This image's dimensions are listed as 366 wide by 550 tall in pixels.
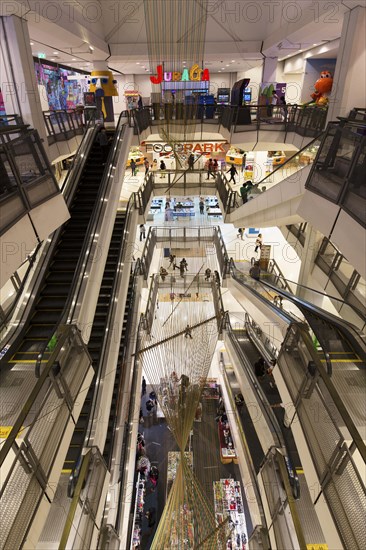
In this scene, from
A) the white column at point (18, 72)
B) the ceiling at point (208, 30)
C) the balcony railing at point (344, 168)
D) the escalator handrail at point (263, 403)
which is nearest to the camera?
the balcony railing at point (344, 168)

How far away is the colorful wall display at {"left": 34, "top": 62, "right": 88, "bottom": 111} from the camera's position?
13292 millimetres

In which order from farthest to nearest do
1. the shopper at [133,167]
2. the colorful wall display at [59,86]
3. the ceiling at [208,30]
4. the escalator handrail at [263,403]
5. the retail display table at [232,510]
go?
the shopper at [133,167]
the colorful wall display at [59,86]
the ceiling at [208,30]
the retail display table at [232,510]
the escalator handrail at [263,403]

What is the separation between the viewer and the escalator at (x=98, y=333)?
19.0ft

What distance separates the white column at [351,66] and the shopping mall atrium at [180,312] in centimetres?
3

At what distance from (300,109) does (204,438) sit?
972cm

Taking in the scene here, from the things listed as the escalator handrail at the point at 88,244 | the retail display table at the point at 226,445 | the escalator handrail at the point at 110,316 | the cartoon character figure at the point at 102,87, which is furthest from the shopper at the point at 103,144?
the retail display table at the point at 226,445

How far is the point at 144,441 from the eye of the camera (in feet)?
33.9

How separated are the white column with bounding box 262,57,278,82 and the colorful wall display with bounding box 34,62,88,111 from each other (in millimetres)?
8085

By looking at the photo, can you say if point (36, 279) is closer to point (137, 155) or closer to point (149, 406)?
point (149, 406)

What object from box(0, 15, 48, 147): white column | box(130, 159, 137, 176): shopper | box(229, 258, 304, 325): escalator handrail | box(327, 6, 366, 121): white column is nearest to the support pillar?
box(229, 258, 304, 325): escalator handrail

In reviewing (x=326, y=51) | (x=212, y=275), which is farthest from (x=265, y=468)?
(x=326, y=51)

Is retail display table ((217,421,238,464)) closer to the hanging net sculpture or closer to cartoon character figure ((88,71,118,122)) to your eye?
the hanging net sculpture

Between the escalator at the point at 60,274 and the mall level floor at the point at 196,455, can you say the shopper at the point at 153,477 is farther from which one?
the escalator at the point at 60,274

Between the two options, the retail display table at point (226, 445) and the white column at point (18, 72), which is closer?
the white column at point (18, 72)
